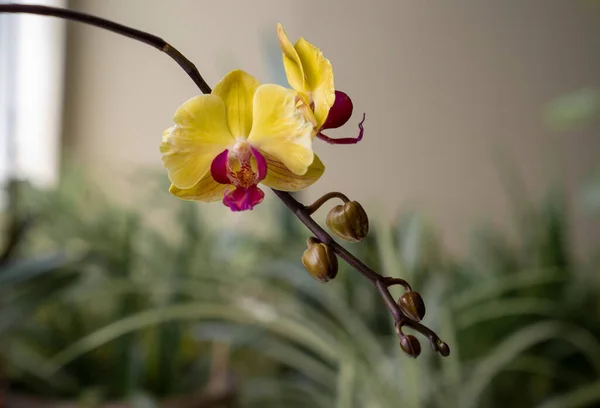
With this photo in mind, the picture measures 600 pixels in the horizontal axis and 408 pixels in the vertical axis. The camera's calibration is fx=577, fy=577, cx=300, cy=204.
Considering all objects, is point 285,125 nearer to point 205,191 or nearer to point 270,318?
point 205,191

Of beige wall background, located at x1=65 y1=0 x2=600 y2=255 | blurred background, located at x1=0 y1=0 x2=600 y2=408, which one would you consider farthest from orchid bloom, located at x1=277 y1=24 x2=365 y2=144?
beige wall background, located at x1=65 y1=0 x2=600 y2=255

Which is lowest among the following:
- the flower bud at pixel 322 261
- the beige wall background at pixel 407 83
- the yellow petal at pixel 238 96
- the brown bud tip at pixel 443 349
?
the brown bud tip at pixel 443 349

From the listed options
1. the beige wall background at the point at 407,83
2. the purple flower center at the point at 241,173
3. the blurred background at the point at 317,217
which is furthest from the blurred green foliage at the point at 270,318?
the purple flower center at the point at 241,173

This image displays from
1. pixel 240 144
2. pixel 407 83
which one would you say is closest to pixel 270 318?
pixel 240 144

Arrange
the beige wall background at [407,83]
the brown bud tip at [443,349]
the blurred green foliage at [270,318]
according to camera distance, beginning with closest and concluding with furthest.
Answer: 1. the brown bud tip at [443,349]
2. the blurred green foliage at [270,318]
3. the beige wall background at [407,83]

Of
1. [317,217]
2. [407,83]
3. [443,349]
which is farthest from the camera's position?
[407,83]

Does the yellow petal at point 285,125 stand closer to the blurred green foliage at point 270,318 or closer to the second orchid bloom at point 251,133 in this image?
the second orchid bloom at point 251,133

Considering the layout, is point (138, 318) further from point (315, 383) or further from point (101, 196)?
point (101, 196)

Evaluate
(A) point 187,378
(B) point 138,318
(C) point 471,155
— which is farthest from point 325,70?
(C) point 471,155

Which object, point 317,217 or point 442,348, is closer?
point 442,348
